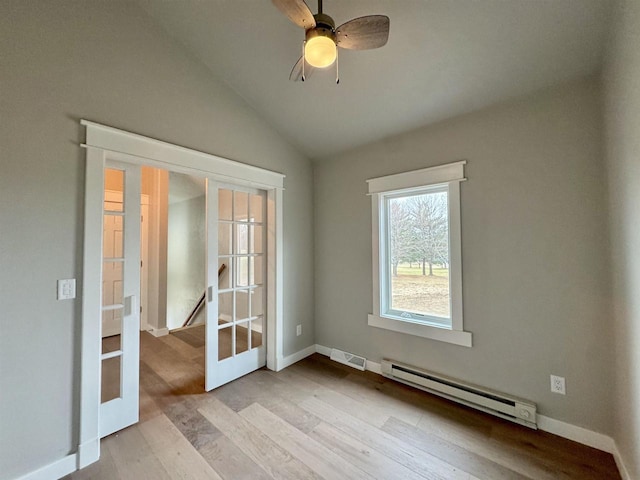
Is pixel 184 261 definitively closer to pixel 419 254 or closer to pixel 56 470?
pixel 56 470

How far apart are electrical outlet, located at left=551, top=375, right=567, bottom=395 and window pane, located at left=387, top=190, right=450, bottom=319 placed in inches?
31.8

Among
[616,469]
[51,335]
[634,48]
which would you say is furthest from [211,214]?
[616,469]

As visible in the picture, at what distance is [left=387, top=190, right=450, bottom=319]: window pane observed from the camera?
2.48m

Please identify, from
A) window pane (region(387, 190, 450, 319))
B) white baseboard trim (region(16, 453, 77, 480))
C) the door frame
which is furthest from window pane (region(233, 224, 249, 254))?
white baseboard trim (region(16, 453, 77, 480))

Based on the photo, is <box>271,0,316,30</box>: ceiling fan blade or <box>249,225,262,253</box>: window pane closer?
<box>271,0,316,30</box>: ceiling fan blade

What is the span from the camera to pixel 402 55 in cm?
191

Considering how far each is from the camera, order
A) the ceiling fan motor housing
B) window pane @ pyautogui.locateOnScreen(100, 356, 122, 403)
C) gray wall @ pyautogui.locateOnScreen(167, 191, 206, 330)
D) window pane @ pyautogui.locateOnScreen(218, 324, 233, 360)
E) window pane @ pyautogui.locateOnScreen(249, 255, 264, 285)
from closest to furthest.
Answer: the ceiling fan motor housing < window pane @ pyautogui.locateOnScreen(100, 356, 122, 403) < window pane @ pyautogui.locateOnScreen(218, 324, 233, 360) < window pane @ pyautogui.locateOnScreen(249, 255, 264, 285) < gray wall @ pyautogui.locateOnScreen(167, 191, 206, 330)

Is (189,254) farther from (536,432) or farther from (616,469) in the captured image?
(616,469)

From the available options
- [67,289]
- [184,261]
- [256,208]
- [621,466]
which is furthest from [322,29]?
[184,261]

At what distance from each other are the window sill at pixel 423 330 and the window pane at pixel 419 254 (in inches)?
5.5

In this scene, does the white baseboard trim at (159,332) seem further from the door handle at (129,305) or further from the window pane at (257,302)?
the door handle at (129,305)

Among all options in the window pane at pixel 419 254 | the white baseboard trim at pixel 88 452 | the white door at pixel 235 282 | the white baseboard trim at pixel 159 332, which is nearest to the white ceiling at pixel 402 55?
the window pane at pixel 419 254

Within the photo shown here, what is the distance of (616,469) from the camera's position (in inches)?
62.5

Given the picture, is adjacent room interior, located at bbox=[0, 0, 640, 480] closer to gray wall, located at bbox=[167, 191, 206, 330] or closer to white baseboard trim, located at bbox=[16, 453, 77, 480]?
white baseboard trim, located at bbox=[16, 453, 77, 480]
